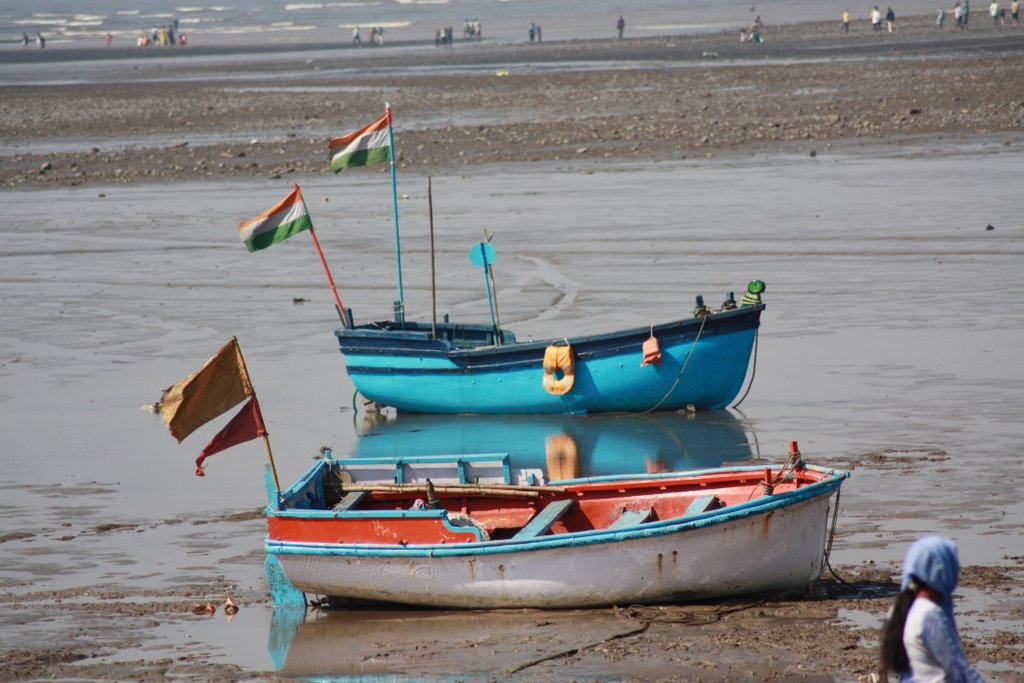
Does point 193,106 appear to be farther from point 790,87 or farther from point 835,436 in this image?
point 835,436

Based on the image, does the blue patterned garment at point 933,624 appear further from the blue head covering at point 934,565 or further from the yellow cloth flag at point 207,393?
the yellow cloth flag at point 207,393

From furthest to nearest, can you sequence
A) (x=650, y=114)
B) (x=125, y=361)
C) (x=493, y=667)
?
(x=650, y=114) → (x=125, y=361) → (x=493, y=667)

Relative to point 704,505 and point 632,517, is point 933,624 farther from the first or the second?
point 632,517

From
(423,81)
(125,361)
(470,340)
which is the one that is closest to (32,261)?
(125,361)

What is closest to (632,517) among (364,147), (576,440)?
(576,440)

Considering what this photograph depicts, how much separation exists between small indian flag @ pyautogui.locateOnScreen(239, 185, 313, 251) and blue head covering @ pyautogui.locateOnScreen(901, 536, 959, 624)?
1027 cm

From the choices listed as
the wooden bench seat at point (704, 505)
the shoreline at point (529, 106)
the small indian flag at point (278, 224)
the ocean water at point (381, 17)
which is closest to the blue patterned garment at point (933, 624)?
the wooden bench seat at point (704, 505)

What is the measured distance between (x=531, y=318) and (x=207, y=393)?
9.74 m

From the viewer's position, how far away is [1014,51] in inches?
2352

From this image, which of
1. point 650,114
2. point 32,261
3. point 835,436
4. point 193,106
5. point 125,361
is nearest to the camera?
point 835,436

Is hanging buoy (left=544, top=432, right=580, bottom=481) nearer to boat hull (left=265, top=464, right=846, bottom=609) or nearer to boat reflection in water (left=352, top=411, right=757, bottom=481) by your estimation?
boat reflection in water (left=352, top=411, right=757, bottom=481)

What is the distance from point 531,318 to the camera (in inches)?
816

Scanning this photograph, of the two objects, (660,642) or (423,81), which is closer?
(660,642)

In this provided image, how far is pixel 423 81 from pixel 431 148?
78.9 feet
